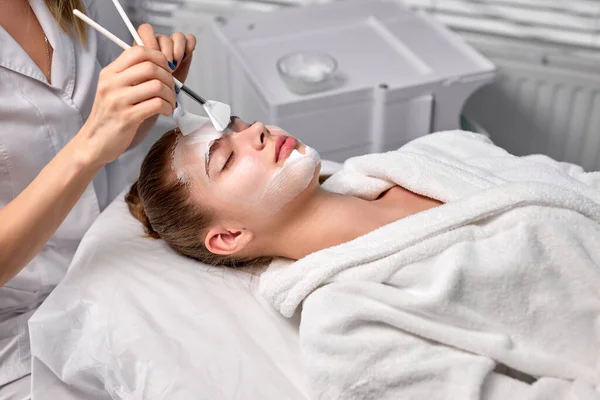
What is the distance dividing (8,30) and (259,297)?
Result: 0.66 m

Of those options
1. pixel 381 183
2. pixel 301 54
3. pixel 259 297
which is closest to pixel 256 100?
pixel 301 54

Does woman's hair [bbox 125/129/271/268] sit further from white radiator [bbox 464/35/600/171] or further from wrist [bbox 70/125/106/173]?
white radiator [bbox 464/35/600/171]

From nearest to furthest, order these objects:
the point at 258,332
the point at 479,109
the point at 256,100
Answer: the point at 258,332
the point at 256,100
the point at 479,109

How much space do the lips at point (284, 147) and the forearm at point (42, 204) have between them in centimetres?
31

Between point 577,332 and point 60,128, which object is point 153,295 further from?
point 577,332

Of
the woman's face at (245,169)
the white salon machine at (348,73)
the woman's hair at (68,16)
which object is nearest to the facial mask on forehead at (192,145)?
the woman's face at (245,169)

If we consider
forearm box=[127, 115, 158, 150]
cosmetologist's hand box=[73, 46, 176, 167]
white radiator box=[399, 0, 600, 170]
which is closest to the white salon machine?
white radiator box=[399, 0, 600, 170]

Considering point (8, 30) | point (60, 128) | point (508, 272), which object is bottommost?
point (508, 272)

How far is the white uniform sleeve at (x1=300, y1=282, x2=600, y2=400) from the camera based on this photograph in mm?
1069

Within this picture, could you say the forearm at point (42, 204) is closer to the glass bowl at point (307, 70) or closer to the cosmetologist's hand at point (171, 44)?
the cosmetologist's hand at point (171, 44)

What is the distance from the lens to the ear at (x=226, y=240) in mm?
1253

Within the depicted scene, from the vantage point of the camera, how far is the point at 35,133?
1278 mm

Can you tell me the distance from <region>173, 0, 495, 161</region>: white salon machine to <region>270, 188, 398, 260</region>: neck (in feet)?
1.60

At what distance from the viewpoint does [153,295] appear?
1.26 meters
